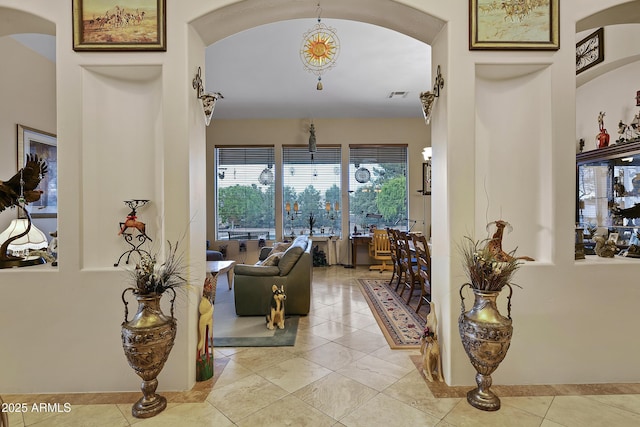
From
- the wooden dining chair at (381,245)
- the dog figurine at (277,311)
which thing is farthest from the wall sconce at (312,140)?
the dog figurine at (277,311)

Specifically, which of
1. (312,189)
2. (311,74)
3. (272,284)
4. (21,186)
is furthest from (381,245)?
(21,186)

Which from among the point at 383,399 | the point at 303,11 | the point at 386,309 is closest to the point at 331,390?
the point at 383,399

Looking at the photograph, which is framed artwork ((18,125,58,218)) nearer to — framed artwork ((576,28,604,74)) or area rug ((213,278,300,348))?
area rug ((213,278,300,348))

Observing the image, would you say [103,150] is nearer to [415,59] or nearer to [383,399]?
[383,399]

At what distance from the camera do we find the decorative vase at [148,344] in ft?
→ 6.25

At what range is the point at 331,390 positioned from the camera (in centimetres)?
226

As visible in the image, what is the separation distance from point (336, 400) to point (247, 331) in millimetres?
1531

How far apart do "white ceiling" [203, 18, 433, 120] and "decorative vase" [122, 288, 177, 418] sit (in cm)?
281

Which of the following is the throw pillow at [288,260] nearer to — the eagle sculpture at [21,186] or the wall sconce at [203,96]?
the wall sconce at [203,96]

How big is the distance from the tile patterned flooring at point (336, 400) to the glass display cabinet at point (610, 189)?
6.20ft

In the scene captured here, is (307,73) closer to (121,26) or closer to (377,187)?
(121,26)

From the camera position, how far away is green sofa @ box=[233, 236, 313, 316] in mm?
3816

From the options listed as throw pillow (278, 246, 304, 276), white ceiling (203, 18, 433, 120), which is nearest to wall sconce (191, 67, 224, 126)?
white ceiling (203, 18, 433, 120)

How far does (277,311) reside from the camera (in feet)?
11.4
